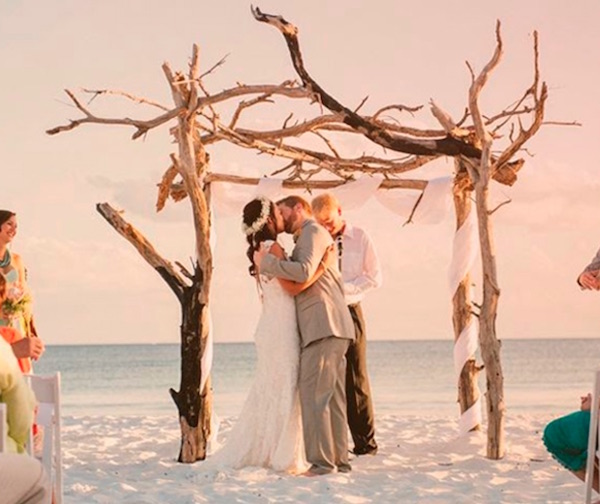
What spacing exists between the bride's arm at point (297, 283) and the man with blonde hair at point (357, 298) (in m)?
0.69

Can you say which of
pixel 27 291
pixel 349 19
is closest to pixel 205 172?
pixel 27 291

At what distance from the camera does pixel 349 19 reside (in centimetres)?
2091

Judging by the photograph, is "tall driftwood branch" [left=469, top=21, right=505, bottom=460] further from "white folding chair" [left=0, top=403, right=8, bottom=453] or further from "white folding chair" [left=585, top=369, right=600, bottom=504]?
"white folding chair" [left=0, top=403, right=8, bottom=453]

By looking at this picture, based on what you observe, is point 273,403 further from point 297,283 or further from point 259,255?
point 259,255

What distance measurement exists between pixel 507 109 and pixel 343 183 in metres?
1.37

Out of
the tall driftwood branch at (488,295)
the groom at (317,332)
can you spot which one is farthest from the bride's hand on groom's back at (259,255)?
the tall driftwood branch at (488,295)

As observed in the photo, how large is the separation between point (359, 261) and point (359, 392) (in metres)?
0.83

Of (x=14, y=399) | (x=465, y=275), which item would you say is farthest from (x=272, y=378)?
(x=14, y=399)

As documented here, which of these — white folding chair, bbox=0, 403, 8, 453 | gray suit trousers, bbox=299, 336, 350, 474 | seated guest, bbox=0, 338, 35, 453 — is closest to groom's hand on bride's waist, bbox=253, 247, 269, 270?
gray suit trousers, bbox=299, 336, 350, 474

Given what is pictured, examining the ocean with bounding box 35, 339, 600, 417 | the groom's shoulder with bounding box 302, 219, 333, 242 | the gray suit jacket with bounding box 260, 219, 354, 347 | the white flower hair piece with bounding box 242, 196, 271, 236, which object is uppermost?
the white flower hair piece with bounding box 242, 196, 271, 236

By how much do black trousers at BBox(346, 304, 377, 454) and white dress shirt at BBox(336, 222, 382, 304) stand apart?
18 cm

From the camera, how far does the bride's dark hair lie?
23.6ft

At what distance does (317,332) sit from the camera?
23.4ft

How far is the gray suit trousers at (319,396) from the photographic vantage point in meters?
7.19
